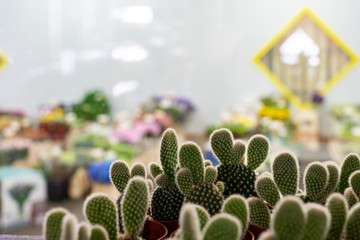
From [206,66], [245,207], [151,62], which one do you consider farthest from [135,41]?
[245,207]

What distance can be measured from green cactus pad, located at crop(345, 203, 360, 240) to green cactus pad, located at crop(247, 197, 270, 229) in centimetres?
15

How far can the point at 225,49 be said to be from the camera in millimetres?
6180

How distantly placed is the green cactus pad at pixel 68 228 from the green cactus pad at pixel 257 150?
1.13 ft

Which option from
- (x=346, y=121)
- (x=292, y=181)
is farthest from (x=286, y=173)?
(x=346, y=121)

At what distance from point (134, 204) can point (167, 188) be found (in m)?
0.18

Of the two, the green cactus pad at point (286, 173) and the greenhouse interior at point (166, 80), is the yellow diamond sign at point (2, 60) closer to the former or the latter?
the greenhouse interior at point (166, 80)

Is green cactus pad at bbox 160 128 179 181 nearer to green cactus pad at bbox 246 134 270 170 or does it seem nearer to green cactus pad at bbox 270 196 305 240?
green cactus pad at bbox 246 134 270 170

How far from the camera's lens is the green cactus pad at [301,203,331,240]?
47 centimetres

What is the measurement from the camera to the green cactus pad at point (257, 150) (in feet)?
2.39

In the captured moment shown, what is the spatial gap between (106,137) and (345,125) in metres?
2.37

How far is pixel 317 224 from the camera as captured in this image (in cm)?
47

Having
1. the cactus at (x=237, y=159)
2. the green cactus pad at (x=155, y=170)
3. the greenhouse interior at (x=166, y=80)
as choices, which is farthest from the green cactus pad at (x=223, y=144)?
the greenhouse interior at (x=166, y=80)

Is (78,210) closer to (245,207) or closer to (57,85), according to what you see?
(57,85)

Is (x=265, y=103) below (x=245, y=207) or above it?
above
